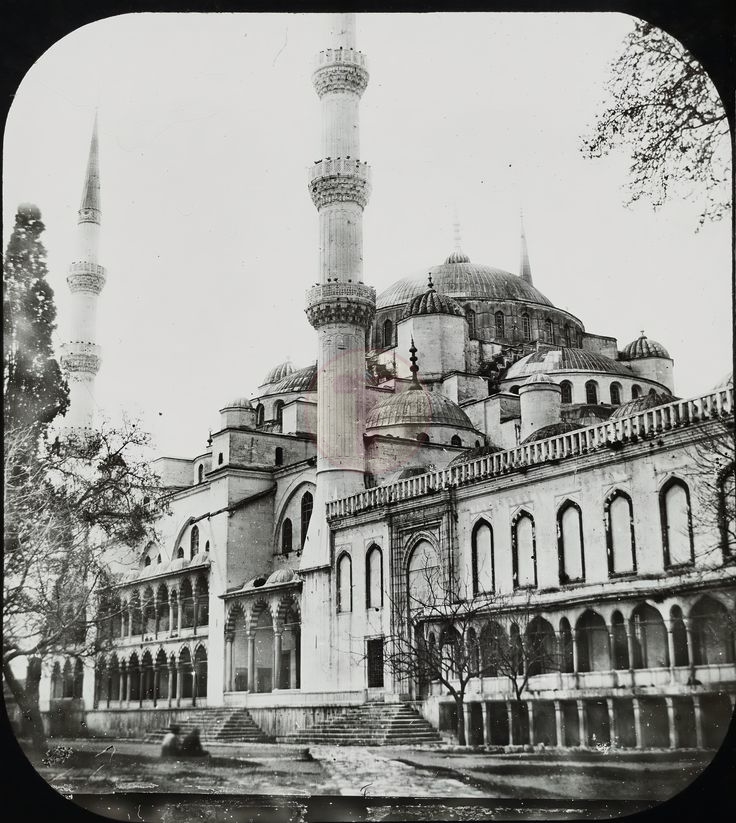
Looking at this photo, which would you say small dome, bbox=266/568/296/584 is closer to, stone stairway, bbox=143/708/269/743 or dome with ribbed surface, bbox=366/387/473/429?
stone stairway, bbox=143/708/269/743

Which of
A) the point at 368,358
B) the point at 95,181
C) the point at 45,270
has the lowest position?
the point at 45,270

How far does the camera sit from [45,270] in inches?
247

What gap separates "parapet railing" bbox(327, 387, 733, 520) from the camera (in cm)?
766

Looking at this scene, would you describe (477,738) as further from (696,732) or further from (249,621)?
(249,621)

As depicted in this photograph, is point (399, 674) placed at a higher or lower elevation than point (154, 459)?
lower

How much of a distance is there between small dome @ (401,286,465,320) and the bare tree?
9723mm

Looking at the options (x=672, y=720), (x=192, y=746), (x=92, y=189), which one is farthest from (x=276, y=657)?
(x=92, y=189)

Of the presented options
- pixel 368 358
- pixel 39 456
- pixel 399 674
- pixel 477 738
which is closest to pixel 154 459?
pixel 39 456

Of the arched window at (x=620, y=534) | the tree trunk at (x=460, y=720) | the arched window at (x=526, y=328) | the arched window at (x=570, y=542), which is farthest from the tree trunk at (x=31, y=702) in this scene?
the arched window at (x=526, y=328)

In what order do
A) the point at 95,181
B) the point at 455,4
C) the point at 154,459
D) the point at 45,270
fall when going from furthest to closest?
the point at 154,459, the point at 95,181, the point at 45,270, the point at 455,4

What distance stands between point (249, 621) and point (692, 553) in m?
7.16

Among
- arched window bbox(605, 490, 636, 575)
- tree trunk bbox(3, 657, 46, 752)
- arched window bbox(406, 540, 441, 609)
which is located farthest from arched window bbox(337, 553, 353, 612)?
tree trunk bbox(3, 657, 46, 752)

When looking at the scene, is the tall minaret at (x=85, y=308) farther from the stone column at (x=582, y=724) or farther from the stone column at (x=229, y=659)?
the stone column at (x=229, y=659)

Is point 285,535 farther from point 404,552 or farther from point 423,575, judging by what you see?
point 423,575
